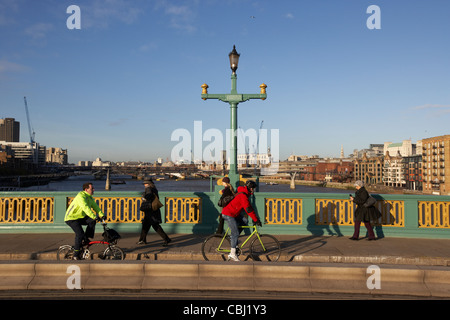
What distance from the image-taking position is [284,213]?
9.15m

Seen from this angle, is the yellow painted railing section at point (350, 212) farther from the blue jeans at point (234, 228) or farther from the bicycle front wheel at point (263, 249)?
the blue jeans at point (234, 228)

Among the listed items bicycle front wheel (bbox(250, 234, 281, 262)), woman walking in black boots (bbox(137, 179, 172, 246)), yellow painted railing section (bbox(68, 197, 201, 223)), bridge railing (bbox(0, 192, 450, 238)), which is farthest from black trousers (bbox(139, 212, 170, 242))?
bicycle front wheel (bbox(250, 234, 281, 262))

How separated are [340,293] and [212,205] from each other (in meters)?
4.68

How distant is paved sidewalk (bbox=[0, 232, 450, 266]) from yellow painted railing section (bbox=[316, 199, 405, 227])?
518mm

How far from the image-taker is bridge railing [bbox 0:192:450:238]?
887 cm

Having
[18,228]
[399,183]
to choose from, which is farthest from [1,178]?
[399,183]

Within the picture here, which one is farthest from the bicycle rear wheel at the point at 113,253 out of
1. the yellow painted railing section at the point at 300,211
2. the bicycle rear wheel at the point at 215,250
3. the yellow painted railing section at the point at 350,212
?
the yellow painted railing section at the point at 350,212

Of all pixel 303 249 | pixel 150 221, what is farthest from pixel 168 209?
pixel 303 249

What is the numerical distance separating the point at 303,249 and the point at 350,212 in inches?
105

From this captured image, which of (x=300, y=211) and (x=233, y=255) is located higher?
(x=300, y=211)

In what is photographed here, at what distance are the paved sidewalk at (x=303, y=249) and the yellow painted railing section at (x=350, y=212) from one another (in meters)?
0.52

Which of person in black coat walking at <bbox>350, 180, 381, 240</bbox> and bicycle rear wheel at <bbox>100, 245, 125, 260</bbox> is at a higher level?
person in black coat walking at <bbox>350, 180, 381, 240</bbox>

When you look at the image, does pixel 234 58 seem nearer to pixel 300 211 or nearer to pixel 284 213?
pixel 284 213

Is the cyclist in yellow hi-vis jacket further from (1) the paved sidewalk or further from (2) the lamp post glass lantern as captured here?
(2) the lamp post glass lantern
